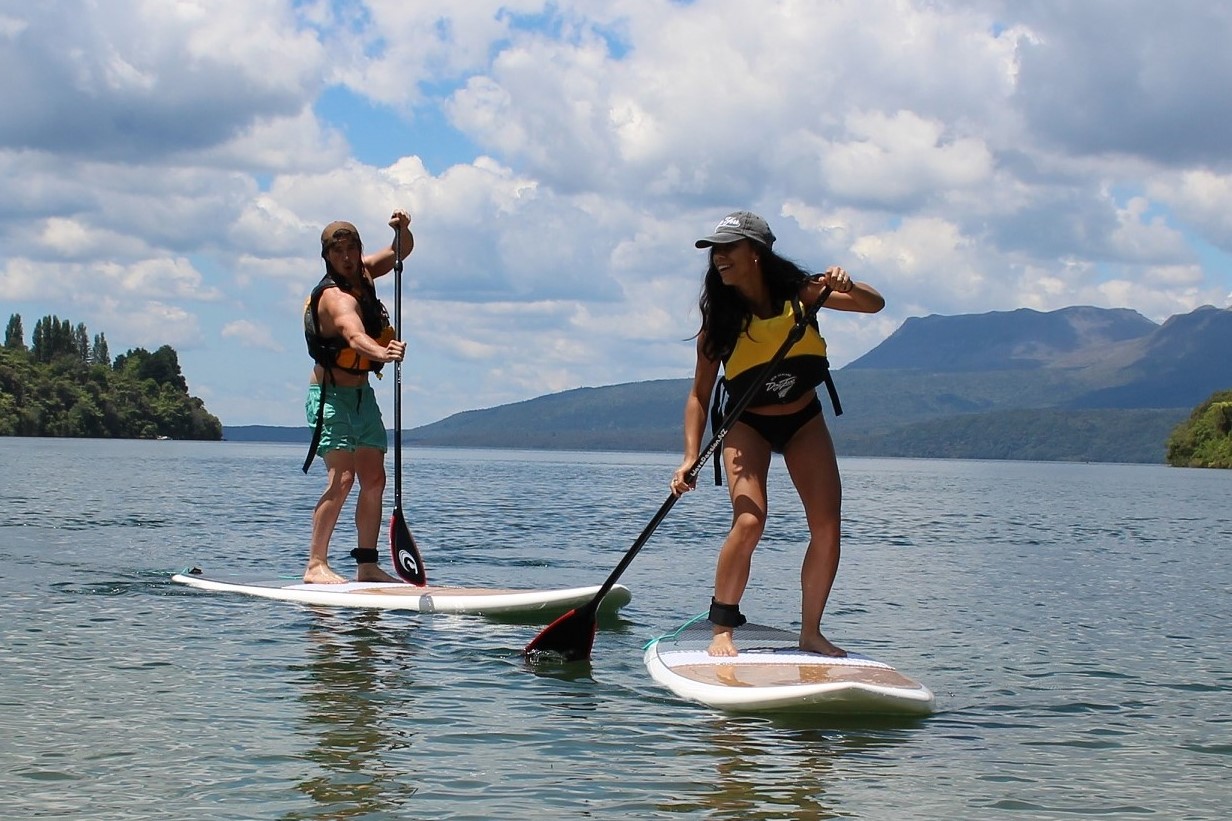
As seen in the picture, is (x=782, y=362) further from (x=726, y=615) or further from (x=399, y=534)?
(x=399, y=534)

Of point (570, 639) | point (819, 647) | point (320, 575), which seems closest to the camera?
point (819, 647)

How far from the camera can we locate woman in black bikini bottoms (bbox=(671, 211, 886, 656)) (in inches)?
346

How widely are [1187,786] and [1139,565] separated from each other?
15.9m

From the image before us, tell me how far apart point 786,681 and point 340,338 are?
5730mm

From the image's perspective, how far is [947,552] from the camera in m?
23.8

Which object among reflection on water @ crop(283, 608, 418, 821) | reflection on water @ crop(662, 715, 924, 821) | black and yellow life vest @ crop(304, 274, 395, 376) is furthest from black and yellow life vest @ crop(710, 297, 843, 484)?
black and yellow life vest @ crop(304, 274, 395, 376)

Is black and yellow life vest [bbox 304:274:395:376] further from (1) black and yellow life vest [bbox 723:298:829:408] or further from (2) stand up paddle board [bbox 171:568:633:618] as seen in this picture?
(1) black and yellow life vest [bbox 723:298:829:408]

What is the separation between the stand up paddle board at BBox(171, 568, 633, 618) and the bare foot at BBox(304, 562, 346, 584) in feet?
0.43

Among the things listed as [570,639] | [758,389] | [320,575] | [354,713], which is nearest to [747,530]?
[758,389]

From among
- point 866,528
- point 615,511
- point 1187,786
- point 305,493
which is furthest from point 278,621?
point 305,493

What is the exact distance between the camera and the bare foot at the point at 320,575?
13453 millimetres

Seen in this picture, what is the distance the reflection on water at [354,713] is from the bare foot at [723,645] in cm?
200

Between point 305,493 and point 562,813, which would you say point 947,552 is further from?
point 305,493

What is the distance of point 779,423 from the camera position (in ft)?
29.4
